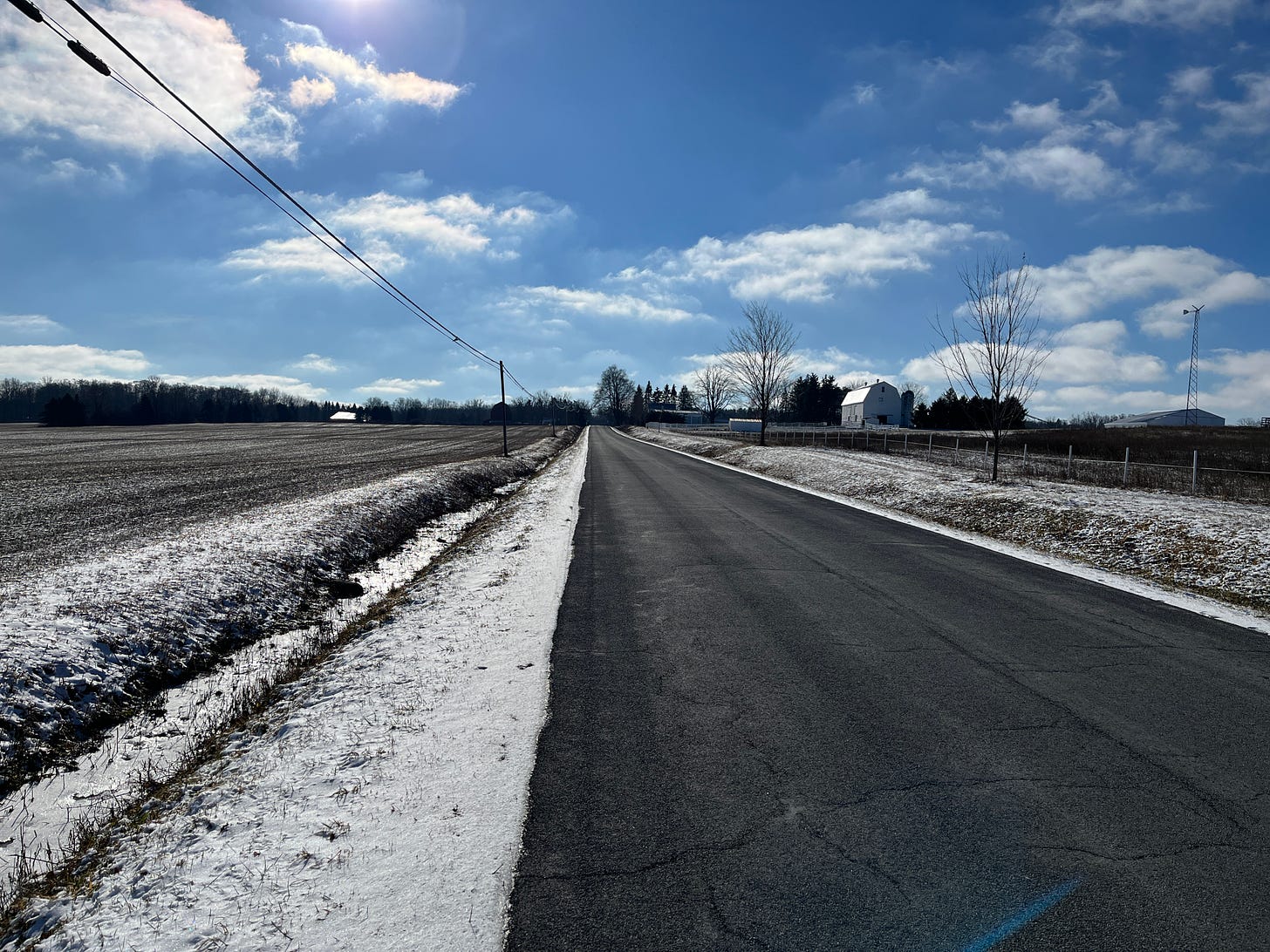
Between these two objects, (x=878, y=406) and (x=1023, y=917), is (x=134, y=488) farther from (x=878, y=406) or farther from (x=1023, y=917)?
(x=878, y=406)

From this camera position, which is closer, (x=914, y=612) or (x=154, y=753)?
(x=154, y=753)

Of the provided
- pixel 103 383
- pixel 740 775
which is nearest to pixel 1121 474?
pixel 740 775

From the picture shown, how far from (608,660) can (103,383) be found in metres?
175

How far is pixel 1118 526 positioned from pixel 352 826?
12.1 meters

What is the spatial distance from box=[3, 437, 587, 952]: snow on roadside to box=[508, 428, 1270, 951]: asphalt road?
0.88ft

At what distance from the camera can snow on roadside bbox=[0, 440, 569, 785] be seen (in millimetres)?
5398

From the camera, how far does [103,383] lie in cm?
13650

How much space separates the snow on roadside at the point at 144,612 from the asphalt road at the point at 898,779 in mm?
4117

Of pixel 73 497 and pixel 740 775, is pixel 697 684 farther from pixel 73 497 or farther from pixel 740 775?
pixel 73 497

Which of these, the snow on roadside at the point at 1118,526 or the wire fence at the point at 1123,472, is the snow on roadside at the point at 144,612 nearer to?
the snow on roadside at the point at 1118,526

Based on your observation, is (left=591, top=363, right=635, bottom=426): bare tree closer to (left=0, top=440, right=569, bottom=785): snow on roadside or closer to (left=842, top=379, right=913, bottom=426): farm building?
(left=842, top=379, right=913, bottom=426): farm building

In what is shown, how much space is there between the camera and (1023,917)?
2.54 meters

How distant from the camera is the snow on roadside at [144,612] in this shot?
5.40 m

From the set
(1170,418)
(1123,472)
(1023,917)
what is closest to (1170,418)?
(1170,418)
